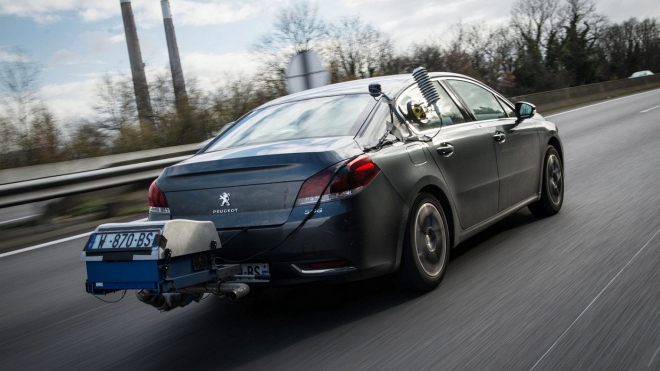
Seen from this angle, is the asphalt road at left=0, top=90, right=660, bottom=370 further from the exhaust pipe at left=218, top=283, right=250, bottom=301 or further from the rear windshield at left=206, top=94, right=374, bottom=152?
the rear windshield at left=206, top=94, right=374, bottom=152

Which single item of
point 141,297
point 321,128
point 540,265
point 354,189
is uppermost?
point 321,128

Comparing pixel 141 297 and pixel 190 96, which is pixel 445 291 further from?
pixel 190 96

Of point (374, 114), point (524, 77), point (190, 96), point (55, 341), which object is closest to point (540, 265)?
point (374, 114)

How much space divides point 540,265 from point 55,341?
11.4 feet

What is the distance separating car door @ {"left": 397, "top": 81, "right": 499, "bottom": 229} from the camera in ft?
16.7

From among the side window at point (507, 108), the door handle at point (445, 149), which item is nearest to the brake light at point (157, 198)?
the door handle at point (445, 149)

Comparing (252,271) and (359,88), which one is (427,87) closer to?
(359,88)

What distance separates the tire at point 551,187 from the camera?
697 centimetres

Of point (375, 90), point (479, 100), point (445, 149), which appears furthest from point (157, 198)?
point (479, 100)

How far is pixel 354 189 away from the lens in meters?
4.15

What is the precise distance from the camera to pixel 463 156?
533cm

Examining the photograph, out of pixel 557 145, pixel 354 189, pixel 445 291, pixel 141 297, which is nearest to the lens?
pixel 141 297

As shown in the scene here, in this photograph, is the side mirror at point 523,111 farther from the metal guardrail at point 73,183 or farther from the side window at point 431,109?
the metal guardrail at point 73,183

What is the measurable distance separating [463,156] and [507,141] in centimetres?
97
